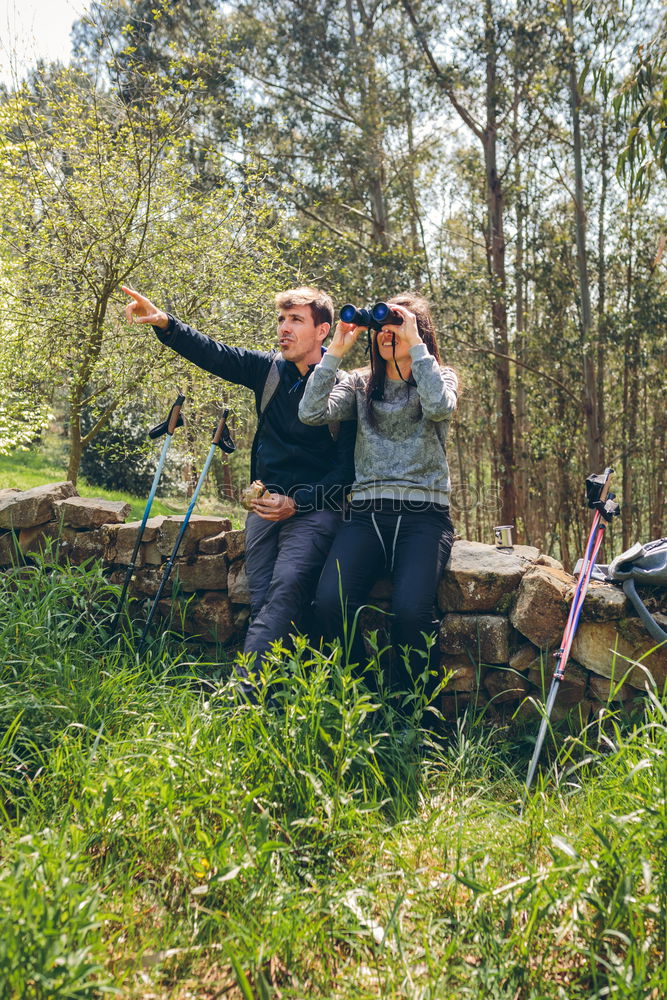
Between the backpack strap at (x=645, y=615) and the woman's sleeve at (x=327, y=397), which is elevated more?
the woman's sleeve at (x=327, y=397)

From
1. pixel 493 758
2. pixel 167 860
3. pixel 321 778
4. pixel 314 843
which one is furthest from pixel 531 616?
pixel 167 860

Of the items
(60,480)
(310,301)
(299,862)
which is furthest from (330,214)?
(299,862)

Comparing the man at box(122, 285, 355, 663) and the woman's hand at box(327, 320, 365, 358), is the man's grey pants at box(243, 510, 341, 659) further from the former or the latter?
the woman's hand at box(327, 320, 365, 358)

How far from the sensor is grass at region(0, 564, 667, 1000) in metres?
1.40

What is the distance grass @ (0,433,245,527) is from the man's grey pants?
102 inches

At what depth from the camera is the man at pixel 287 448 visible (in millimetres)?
2742

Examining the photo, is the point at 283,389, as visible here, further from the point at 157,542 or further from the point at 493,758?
the point at 493,758

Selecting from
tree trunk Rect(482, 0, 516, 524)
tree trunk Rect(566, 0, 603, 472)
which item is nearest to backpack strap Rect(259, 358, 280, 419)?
tree trunk Rect(566, 0, 603, 472)

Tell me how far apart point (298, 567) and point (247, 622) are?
560mm

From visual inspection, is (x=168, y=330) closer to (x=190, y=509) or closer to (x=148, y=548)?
(x=190, y=509)

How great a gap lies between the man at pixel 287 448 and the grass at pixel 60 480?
250 cm

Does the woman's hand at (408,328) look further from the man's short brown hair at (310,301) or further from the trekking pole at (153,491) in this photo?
the trekking pole at (153,491)

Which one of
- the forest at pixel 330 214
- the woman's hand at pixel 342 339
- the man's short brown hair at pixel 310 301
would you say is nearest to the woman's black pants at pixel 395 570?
the woman's hand at pixel 342 339

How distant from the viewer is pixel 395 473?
2.73m
